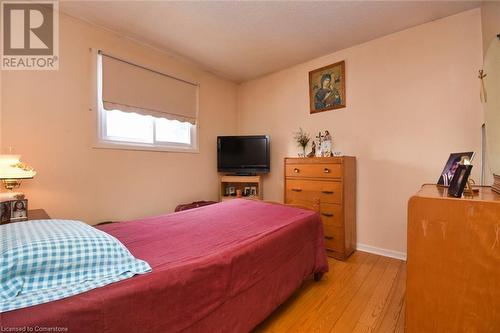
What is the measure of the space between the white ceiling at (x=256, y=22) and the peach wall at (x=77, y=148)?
0.25m

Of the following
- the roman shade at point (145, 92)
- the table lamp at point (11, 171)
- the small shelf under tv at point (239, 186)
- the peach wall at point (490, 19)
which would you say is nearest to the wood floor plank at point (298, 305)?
the small shelf under tv at point (239, 186)

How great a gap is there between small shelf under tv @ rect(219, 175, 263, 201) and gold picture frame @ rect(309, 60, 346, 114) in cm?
135

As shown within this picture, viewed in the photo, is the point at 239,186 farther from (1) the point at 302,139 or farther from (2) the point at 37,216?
(2) the point at 37,216

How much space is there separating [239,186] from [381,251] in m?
2.16

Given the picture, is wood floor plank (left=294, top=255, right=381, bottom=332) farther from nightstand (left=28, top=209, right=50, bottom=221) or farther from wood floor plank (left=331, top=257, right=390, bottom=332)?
nightstand (left=28, top=209, right=50, bottom=221)

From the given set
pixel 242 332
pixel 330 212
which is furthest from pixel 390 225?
pixel 242 332

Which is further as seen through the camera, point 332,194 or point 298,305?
point 332,194

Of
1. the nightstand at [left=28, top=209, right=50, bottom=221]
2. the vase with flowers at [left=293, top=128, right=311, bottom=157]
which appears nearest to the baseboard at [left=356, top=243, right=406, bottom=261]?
the vase with flowers at [left=293, top=128, right=311, bottom=157]

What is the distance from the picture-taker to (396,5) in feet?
6.65

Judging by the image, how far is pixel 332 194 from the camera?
2.50 metres

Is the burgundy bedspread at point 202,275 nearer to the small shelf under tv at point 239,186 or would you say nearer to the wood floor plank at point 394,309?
the wood floor plank at point 394,309

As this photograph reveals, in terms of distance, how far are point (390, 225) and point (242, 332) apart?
6.96ft

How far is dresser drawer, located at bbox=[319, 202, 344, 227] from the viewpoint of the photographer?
2.44 metres

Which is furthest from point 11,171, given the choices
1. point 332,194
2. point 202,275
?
point 332,194
